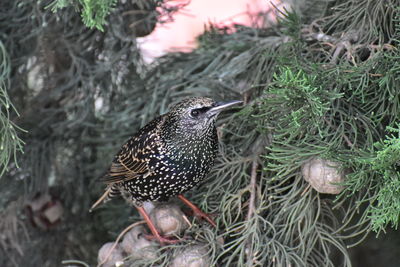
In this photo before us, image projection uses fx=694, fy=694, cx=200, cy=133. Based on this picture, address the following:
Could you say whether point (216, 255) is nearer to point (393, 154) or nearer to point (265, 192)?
point (265, 192)

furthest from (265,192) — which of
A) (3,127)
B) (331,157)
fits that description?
(3,127)

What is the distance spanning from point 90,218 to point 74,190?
0.61 ft

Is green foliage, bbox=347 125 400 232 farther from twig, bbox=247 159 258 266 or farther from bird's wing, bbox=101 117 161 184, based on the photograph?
bird's wing, bbox=101 117 161 184

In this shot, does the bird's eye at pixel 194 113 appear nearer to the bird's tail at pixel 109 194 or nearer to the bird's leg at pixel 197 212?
the bird's leg at pixel 197 212

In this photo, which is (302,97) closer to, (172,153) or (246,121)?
(246,121)

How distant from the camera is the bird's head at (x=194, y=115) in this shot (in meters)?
2.99

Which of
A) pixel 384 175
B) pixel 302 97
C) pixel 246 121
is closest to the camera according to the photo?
pixel 384 175

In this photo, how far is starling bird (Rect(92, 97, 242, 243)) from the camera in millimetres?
3008

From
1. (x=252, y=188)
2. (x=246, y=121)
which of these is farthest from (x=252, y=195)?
(x=246, y=121)

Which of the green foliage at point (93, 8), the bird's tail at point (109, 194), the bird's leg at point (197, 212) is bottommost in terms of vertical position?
the bird's tail at point (109, 194)

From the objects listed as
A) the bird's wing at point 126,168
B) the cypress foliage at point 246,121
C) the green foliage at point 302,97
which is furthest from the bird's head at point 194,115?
the green foliage at point 302,97

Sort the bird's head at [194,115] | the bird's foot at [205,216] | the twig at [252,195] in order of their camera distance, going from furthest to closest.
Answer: the bird's head at [194,115], the bird's foot at [205,216], the twig at [252,195]

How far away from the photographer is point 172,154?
10.2ft

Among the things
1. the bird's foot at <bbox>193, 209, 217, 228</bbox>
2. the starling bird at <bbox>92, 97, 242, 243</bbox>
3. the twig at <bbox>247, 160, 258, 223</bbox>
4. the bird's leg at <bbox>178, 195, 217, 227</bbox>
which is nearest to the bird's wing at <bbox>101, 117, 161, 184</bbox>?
the starling bird at <bbox>92, 97, 242, 243</bbox>
